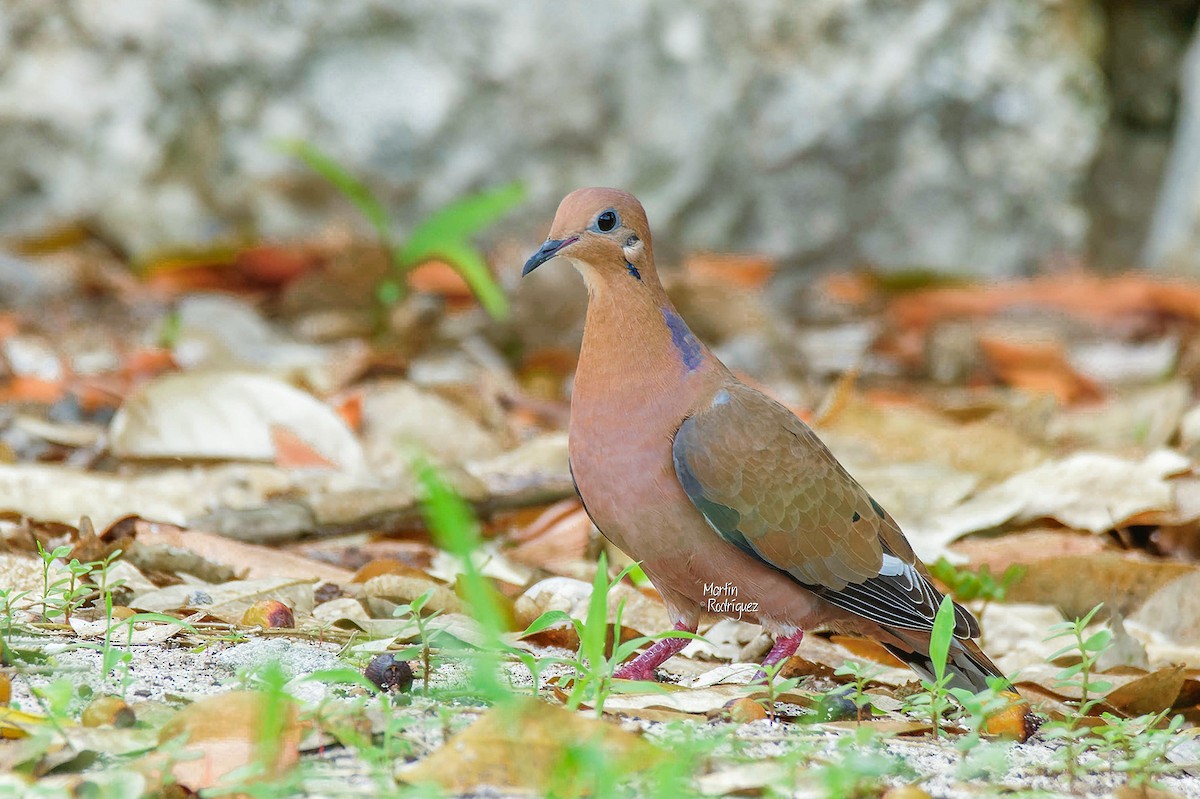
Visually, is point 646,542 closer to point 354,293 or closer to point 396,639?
point 396,639

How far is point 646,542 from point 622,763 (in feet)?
3.29

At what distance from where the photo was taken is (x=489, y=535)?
4281mm

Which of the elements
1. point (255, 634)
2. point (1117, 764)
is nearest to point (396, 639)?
point (255, 634)

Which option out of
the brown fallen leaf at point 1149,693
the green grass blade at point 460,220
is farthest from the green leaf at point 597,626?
the green grass blade at point 460,220

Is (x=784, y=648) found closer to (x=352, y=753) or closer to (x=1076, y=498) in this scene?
(x=352, y=753)

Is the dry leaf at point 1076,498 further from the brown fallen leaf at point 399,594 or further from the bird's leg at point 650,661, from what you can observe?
the brown fallen leaf at point 399,594

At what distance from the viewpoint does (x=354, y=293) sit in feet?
21.2

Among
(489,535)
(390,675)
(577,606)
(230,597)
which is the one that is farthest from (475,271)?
(390,675)

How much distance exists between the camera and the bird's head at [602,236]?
3.25 m

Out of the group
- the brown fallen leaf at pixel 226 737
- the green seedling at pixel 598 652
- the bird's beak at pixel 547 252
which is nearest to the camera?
the brown fallen leaf at pixel 226 737

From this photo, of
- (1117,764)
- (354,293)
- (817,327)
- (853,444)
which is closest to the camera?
(1117,764)

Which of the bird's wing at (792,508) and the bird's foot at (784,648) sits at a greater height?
the bird's wing at (792,508)

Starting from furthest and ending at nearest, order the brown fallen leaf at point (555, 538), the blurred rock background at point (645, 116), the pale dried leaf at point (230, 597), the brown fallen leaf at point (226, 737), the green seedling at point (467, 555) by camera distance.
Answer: the blurred rock background at point (645, 116)
the brown fallen leaf at point (555, 538)
the pale dried leaf at point (230, 597)
the brown fallen leaf at point (226, 737)
the green seedling at point (467, 555)

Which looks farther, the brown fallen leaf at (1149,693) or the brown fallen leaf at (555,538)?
the brown fallen leaf at (555,538)
